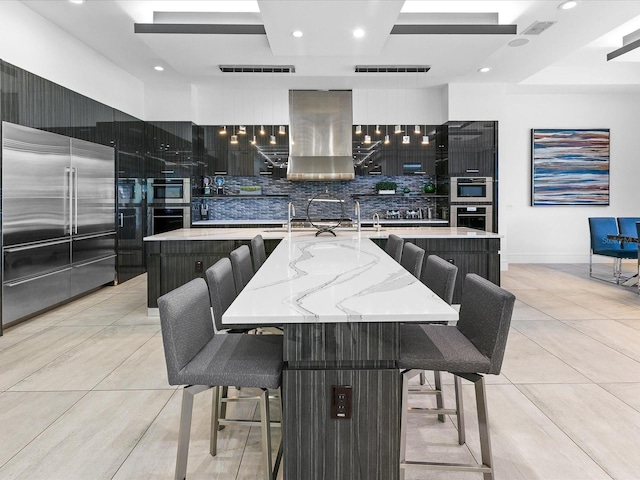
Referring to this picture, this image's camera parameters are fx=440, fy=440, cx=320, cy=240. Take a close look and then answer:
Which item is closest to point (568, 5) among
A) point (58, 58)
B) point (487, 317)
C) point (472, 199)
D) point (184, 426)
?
point (472, 199)

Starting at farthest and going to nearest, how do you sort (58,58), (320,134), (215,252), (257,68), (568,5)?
(320,134)
(257,68)
(58,58)
(215,252)
(568,5)

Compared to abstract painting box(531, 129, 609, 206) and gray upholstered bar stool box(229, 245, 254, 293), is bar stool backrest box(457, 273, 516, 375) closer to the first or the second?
gray upholstered bar stool box(229, 245, 254, 293)

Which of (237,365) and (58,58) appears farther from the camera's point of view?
(58,58)

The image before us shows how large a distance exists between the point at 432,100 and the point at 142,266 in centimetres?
539

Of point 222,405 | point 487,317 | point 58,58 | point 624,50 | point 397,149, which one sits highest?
point 624,50

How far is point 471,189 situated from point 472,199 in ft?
0.52

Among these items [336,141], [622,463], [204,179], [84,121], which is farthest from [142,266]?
[622,463]

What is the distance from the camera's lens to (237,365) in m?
1.58

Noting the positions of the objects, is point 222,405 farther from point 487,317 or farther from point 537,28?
point 537,28

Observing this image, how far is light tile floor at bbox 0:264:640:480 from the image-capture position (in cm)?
188

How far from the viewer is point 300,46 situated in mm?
4727

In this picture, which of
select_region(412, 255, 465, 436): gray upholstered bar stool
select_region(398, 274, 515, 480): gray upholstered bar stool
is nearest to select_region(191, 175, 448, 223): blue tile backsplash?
select_region(412, 255, 465, 436): gray upholstered bar stool

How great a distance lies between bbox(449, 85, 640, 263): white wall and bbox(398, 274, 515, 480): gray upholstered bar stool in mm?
6508

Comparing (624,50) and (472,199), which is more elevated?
(624,50)
